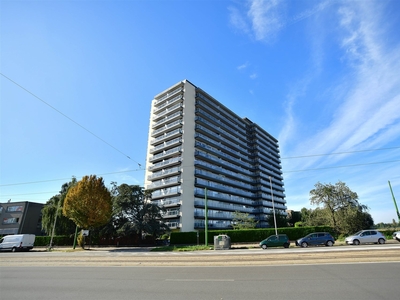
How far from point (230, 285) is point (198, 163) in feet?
161

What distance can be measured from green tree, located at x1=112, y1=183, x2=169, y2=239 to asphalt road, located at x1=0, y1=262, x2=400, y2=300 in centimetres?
2771

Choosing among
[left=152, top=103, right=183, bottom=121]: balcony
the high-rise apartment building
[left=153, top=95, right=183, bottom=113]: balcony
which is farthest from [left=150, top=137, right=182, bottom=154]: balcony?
[left=153, top=95, right=183, bottom=113]: balcony

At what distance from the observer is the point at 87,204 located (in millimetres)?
30266

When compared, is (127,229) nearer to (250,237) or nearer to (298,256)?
(250,237)

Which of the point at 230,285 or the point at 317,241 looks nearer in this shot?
the point at 230,285

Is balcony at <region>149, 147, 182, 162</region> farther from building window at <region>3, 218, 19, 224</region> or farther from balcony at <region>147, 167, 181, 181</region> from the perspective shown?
building window at <region>3, 218, 19, 224</region>

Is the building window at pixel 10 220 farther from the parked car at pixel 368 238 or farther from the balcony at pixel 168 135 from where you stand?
the parked car at pixel 368 238

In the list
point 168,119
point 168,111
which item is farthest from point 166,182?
point 168,111

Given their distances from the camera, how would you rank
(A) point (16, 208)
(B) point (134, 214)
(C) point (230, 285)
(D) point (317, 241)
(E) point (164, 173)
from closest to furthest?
(C) point (230, 285), (D) point (317, 241), (B) point (134, 214), (E) point (164, 173), (A) point (16, 208)

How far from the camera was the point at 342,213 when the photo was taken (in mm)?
41406

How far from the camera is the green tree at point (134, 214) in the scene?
36578mm

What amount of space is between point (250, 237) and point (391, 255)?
85.8 ft

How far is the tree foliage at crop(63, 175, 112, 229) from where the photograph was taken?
2992cm

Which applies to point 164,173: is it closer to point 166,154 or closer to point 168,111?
point 166,154
